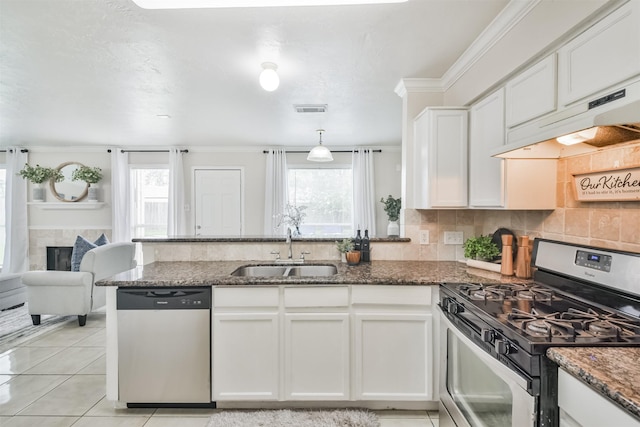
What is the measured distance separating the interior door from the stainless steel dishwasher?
3.82 metres

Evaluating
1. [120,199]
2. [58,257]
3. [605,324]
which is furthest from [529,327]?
[58,257]

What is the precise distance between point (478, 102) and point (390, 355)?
1.77 meters

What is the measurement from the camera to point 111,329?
1.98m

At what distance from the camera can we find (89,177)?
537cm

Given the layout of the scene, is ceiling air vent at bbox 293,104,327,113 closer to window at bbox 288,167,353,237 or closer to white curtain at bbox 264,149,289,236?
white curtain at bbox 264,149,289,236

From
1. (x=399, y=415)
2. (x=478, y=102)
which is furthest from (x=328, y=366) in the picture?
(x=478, y=102)

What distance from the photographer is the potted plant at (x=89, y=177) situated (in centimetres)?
535

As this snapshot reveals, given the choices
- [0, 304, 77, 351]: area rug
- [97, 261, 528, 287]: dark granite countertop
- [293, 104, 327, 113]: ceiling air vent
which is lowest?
[0, 304, 77, 351]: area rug

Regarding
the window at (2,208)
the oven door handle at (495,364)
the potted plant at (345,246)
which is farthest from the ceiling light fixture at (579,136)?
the window at (2,208)

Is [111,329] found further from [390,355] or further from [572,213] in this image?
[572,213]

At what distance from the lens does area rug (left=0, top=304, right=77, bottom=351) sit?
318 cm

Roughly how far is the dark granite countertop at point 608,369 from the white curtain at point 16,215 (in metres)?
7.43

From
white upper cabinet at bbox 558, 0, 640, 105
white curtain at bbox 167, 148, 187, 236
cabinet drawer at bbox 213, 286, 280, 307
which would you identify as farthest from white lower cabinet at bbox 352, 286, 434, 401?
white curtain at bbox 167, 148, 187, 236

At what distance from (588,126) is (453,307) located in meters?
0.99
